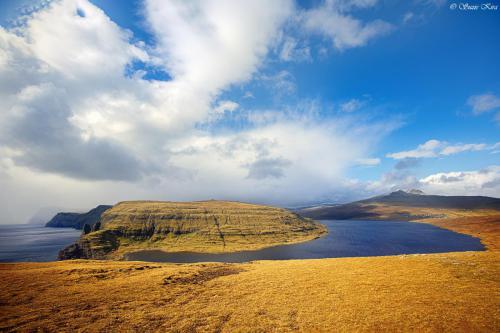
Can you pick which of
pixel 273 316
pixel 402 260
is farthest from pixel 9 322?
pixel 402 260

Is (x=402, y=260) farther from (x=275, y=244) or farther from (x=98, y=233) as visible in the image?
(x=98, y=233)

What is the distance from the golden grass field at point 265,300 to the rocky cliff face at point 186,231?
86.7 m

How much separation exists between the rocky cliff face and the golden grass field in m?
86.7

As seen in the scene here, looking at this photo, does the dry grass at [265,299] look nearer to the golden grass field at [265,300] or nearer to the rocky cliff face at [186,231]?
the golden grass field at [265,300]

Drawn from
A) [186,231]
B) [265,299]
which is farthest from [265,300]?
[186,231]

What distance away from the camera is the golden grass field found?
15867mm

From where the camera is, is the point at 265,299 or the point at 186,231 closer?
the point at 265,299

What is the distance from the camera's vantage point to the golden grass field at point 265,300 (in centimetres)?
1587

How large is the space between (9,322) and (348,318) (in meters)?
23.1

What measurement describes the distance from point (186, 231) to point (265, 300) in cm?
12156

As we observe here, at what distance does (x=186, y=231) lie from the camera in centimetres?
Answer: 13350

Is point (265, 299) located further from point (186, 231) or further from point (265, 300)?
point (186, 231)

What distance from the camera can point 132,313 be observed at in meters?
18.0

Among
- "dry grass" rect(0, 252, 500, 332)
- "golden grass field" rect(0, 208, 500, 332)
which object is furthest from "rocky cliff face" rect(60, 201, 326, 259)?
"golden grass field" rect(0, 208, 500, 332)
